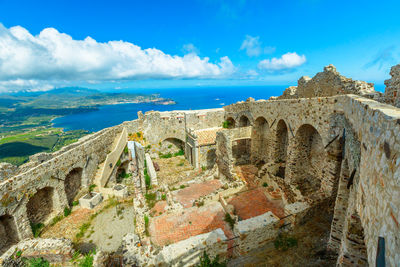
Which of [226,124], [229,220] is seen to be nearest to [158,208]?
[229,220]

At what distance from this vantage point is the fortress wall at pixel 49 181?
9.07 metres

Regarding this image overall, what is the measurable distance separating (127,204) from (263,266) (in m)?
9.48

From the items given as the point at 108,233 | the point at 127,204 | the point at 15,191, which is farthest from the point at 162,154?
the point at 15,191

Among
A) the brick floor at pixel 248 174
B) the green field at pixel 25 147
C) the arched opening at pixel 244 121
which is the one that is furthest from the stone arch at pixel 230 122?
the green field at pixel 25 147

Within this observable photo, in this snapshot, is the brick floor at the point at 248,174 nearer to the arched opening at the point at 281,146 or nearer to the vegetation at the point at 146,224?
the arched opening at the point at 281,146

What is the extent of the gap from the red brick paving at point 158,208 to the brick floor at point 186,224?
685 mm

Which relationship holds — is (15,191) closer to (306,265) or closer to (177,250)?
(177,250)

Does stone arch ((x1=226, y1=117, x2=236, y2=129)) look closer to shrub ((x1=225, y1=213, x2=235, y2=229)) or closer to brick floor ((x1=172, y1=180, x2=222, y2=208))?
brick floor ((x1=172, y1=180, x2=222, y2=208))

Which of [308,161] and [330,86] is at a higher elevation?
[330,86]

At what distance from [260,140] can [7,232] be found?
53.8 feet

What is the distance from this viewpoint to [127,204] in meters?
12.5

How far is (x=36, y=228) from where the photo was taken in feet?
34.0

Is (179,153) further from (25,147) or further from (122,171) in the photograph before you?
(25,147)

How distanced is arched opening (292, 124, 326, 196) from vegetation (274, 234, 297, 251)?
4.25 metres
